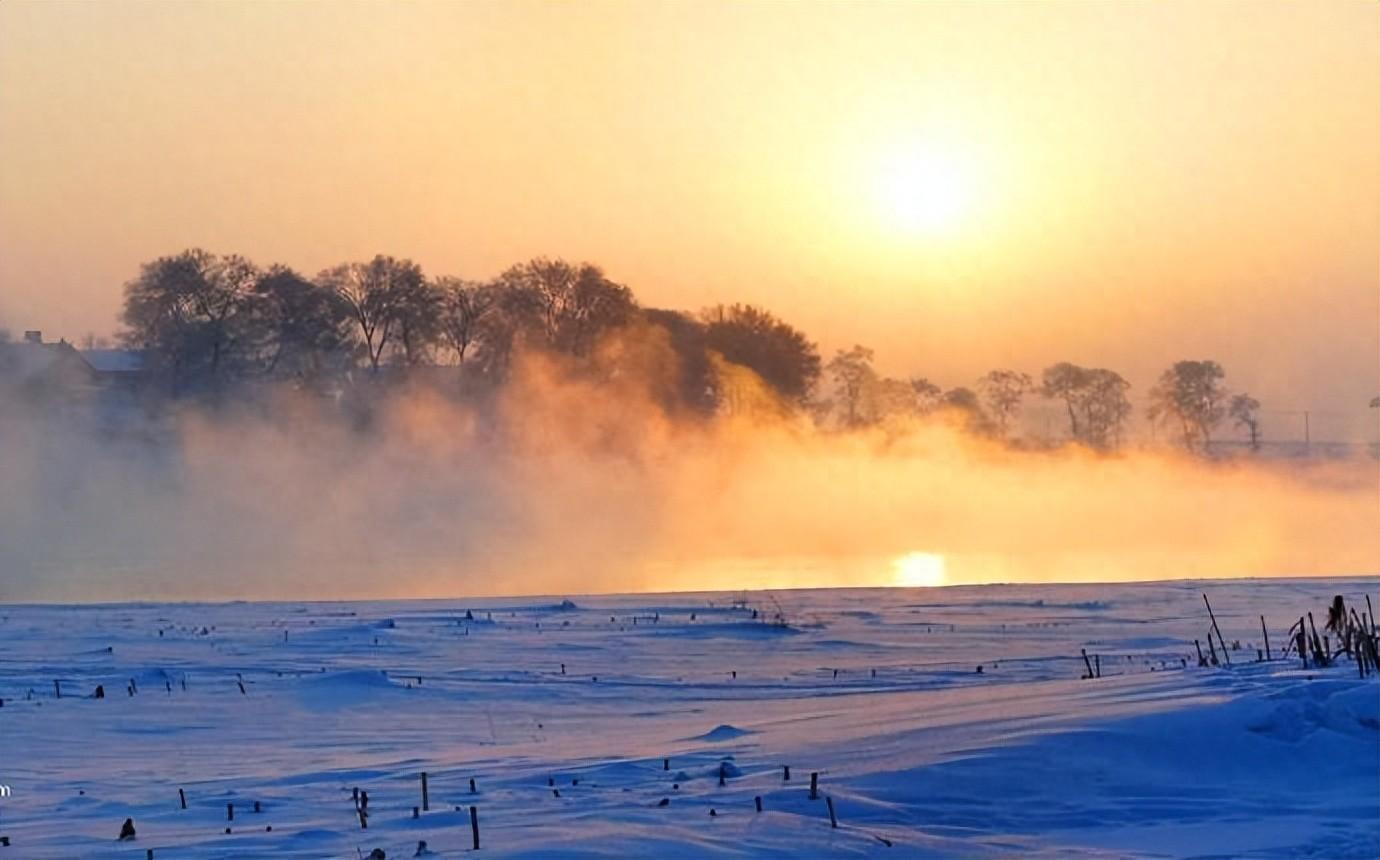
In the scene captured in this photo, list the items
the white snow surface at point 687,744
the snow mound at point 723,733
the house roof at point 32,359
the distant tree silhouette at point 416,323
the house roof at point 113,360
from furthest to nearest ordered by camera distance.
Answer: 1. the house roof at point 113,360
2. the distant tree silhouette at point 416,323
3. the house roof at point 32,359
4. the snow mound at point 723,733
5. the white snow surface at point 687,744

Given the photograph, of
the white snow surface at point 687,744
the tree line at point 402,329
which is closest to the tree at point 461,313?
the tree line at point 402,329

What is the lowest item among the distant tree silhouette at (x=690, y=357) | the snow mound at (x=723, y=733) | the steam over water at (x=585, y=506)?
the snow mound at (x=723, y=733)

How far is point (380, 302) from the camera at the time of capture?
59500mm

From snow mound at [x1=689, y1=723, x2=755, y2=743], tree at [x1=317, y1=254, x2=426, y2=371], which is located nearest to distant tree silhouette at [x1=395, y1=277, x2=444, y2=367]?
tree at [x1=317, y1=254, x2=426, y2=371]

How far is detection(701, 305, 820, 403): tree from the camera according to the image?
6675 cm

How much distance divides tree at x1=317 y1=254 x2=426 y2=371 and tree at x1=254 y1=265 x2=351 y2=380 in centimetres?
79

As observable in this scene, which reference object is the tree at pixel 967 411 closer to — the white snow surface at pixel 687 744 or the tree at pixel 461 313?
the tree at pixel 461 313

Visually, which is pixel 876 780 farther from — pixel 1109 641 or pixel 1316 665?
pixel 1109 641

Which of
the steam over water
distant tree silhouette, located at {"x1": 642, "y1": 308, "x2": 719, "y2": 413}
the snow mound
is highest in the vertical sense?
distant tree silhouette, located at {"x1": 642, "y1": 308, "x2": 719, "y2": 413}

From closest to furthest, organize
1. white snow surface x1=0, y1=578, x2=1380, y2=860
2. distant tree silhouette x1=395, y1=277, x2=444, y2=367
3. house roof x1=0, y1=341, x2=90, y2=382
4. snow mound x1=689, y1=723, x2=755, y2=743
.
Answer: white snow surface x1=0, y1=578, x2=1380, y2=860, snow mound x1=689, y1=723, x2=755, y2=743, house roof x1=0, y1=341, x2=90, y2=382, distant tree silhouette x1=395, y1=277, x2=444, y2=367

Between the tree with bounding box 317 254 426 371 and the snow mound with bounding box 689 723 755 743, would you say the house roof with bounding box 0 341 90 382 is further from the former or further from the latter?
the snow mound with bounding box 689 723 755 743

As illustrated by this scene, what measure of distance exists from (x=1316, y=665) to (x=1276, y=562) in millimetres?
21392

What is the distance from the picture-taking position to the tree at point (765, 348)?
66.8 m

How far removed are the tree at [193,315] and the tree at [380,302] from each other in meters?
3.30
